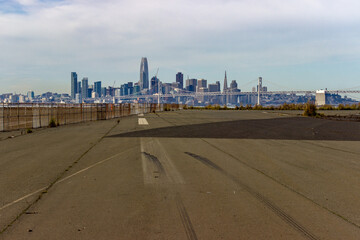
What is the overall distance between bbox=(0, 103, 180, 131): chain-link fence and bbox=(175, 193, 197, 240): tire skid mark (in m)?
19.9

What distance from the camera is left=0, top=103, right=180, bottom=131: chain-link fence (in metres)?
24.1

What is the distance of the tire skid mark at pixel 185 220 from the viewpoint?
430 cm

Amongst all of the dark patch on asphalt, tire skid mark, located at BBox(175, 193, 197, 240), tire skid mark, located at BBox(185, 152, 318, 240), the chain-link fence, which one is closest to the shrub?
the dark patch on asphalt

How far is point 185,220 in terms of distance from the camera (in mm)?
4852

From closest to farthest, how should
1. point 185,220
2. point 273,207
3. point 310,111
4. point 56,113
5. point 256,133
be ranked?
1. point 185,220
2. point 273,207
3. point 256,133
4. point 56,113
5. point 310,111

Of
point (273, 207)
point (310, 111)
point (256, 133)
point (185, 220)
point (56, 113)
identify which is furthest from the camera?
point (310, 111)

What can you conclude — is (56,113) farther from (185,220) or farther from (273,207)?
(273,207)

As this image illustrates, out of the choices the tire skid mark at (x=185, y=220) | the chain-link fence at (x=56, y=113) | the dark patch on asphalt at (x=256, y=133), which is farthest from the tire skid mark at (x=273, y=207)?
the chain-link fence at (x=56, y=113)

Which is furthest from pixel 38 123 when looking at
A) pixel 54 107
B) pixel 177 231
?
pixel 177 231

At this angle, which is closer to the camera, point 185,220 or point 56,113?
point 185,220

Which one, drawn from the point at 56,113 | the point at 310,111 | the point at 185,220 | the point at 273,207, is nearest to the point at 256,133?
the point at 273,207

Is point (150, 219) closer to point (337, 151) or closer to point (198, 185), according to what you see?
point (198, 185)

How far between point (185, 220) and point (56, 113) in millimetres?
26561

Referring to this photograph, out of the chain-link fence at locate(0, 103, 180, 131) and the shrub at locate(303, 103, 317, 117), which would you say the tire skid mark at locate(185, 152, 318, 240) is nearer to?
the chain-link fence at locate(0, 103, 180, 131)
